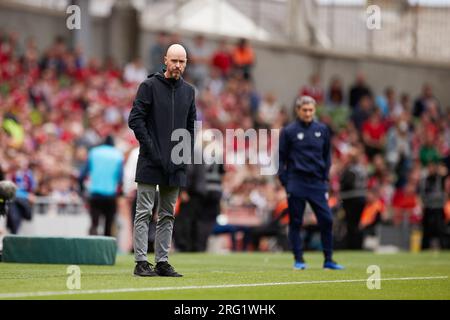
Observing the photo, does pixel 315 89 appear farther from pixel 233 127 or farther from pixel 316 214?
pixel 316 214

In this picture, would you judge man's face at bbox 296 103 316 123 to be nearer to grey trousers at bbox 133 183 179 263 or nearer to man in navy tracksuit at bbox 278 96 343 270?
man in navy tracksuit at bbox 278 96 343 270

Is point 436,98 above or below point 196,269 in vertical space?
above

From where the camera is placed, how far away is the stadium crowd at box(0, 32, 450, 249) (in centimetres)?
2514

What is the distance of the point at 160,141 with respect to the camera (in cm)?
1332

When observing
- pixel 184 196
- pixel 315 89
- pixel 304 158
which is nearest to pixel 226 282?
pixel 304 158

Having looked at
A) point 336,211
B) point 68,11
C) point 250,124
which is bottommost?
point 336,211

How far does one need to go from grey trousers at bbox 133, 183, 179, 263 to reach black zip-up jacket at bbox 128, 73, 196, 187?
17 centimetres

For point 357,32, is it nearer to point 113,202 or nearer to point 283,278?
point 113,202

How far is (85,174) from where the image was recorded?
2233 centimetres

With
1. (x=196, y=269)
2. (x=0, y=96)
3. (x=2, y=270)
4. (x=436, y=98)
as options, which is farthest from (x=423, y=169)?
(x=2, y=270)

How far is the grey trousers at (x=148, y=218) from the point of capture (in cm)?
1343

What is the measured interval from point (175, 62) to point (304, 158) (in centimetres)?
403

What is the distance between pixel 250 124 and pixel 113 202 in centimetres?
1110

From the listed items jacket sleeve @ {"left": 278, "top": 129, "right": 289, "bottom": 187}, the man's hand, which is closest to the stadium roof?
the man's hand
